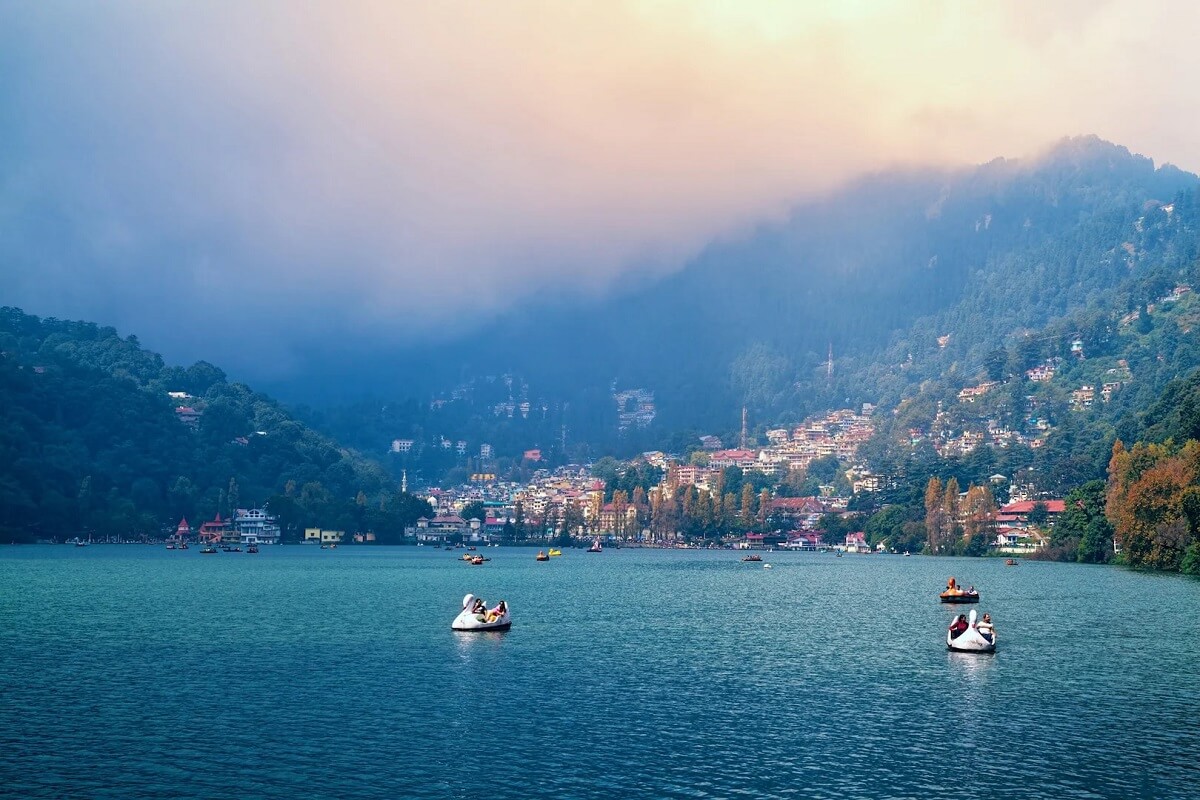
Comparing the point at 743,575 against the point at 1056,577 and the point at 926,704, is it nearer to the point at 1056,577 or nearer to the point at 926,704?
the point at 1056,577

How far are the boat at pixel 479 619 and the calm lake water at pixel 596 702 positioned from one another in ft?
3.33

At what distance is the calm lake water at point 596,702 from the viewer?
99.0 ft

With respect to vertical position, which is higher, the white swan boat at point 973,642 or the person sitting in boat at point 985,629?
the person sitting in boat at point 985,629

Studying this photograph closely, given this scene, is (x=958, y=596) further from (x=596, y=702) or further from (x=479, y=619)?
(x=596, y=702)

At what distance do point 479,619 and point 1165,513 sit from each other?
230 ft

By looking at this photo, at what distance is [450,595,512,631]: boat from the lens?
61531 millimetres

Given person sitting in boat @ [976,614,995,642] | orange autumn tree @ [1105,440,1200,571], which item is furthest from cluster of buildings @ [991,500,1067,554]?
person sitting in boat @ [976,614,995,642]

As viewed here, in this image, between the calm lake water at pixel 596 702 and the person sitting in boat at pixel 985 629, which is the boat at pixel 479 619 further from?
the person sitting in boat at pixel 985 629

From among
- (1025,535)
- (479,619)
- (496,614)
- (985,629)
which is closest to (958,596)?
(985,629)

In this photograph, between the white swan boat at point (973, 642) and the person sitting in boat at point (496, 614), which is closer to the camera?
the white swan boat at point (973, 642)

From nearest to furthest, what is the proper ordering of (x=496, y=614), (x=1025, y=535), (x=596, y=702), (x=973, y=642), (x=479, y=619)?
(x=596, y=702), (x=973, y=642), (x=479, y=619), (x=496, y=614), (x=1025, y=535)

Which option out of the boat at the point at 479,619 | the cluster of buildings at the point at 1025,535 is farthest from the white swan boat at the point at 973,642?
the cluster of buildings at the point at 1025,535

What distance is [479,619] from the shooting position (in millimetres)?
61781

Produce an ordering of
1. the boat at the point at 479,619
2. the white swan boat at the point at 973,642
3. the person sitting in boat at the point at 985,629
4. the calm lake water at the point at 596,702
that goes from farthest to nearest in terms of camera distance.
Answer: the boat at the point at 479,619, the person sitting in boat at the point at 985,629, the white swan boat at the point at 973,642, the calm lake water at the point at 596,702
